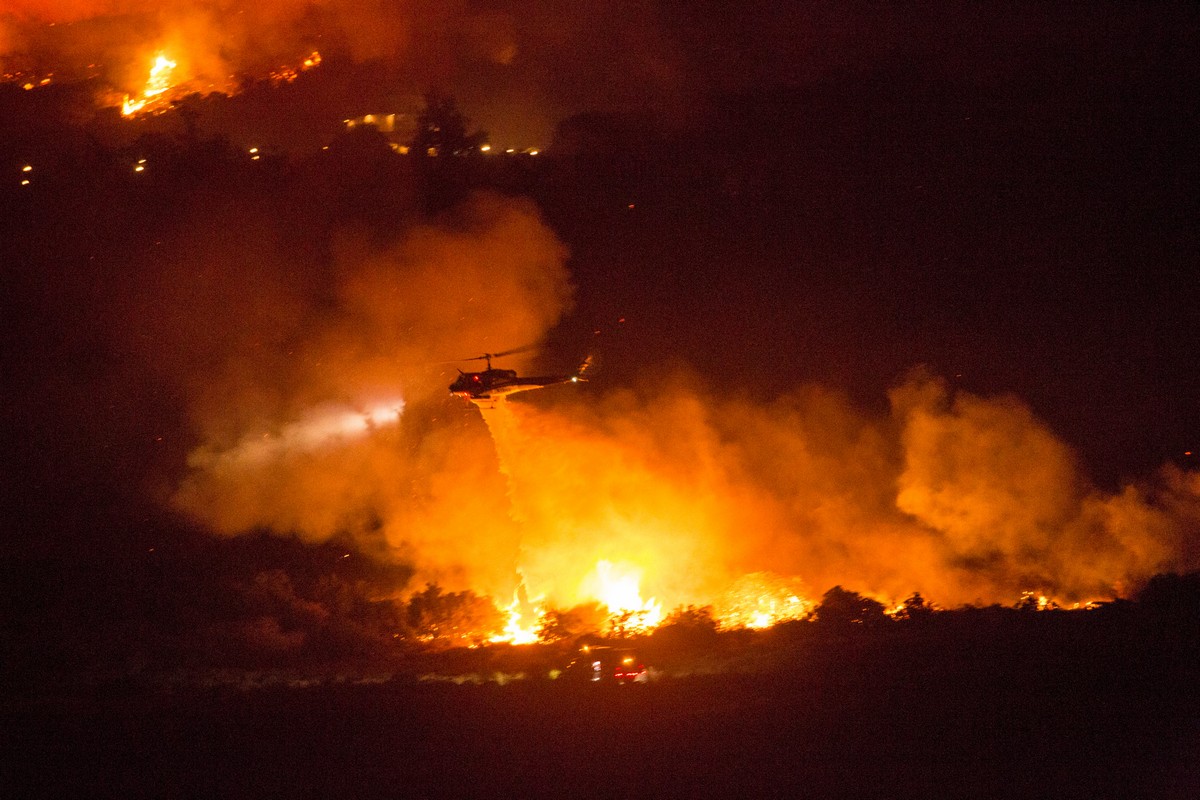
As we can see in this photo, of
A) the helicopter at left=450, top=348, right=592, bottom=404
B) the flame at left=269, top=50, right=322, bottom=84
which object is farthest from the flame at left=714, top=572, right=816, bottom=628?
the flame at left=269, top=50, right=322, bottom=84

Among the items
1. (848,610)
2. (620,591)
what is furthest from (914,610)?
(620,591)

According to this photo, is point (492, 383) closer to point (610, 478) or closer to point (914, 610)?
point (610, 478)

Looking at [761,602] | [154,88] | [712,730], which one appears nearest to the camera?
[712,730]

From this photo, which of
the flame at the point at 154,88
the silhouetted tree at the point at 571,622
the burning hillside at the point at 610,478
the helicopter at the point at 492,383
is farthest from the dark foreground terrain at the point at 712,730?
the flame at the point at 154,88

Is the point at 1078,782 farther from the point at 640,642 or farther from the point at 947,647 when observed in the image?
the point at 640,642

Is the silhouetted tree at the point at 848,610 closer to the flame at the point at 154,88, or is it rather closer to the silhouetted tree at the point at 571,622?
the silhouetted tree at the point at 571,622

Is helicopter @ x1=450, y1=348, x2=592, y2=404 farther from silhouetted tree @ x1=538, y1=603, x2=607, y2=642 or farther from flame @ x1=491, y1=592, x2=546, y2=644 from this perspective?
silhouetted tree @ x1=538, y1=603, x2=607, y2=642
